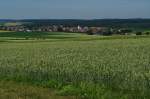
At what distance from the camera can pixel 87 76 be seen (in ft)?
58.2

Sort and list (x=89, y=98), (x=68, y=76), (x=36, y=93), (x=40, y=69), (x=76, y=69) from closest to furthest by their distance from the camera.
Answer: (x=89, y=98), (x=36, y=93), (x=68, y=76), (x=76, y=69), (x=40, y=69)

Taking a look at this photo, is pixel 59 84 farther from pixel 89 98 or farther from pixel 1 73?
pixel 1 73

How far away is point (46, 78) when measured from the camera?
1919cm

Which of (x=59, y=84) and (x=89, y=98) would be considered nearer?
(x=89, y=98)

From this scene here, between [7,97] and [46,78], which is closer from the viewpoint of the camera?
[7,97]

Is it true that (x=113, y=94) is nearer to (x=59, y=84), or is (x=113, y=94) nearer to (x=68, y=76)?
(x=59, y=84)

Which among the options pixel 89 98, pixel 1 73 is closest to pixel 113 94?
pixel 89 98

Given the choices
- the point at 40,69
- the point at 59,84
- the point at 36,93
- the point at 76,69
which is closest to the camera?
the point at 36,93

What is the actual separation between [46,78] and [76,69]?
5.66 feet

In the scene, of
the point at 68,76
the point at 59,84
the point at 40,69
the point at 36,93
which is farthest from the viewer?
the point at 40,69

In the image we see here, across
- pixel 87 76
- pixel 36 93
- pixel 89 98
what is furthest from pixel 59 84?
pixel 89 98

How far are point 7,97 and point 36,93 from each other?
126cm

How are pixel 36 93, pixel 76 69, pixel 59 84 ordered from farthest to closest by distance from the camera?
pixel 76 69 → pixel 59 84 → pixel 36 93

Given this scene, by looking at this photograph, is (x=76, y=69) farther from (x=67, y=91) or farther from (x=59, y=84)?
(x=67, y=91)
